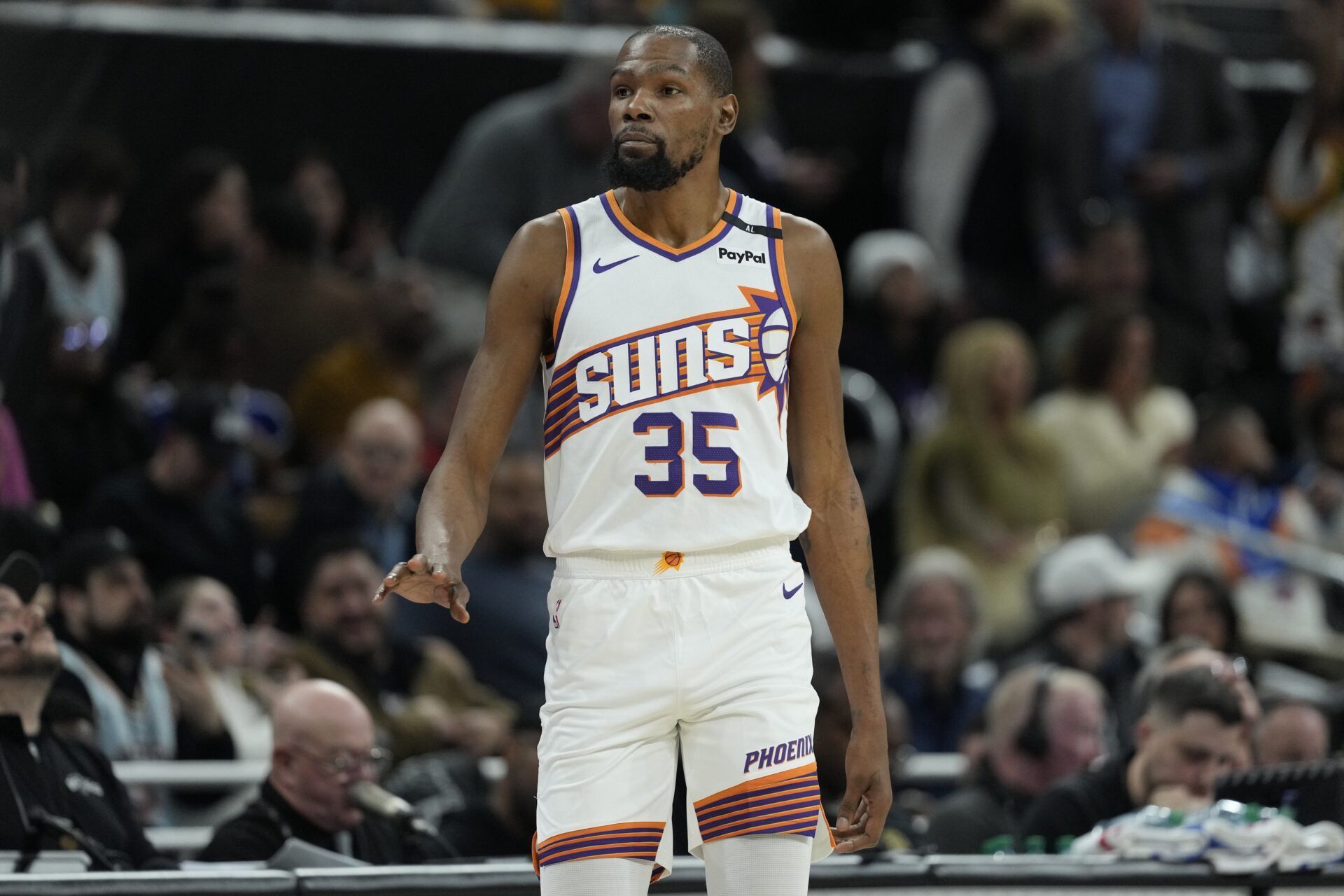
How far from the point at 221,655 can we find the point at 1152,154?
6526 mm

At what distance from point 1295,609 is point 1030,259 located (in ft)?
11.1

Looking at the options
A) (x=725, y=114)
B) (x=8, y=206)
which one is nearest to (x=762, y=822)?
(x=725, y=114)

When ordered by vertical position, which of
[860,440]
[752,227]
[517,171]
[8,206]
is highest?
[517,171]

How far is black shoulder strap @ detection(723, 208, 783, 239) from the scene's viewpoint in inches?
145

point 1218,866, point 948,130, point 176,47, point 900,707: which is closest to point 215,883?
point 1218,866

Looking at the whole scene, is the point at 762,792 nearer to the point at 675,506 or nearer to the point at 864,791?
the point at 864,791

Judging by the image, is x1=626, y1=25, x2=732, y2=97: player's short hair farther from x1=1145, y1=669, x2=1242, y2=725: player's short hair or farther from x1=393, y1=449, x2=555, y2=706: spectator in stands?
x1=393, y1=449, x2=555, y2=706: spectator in stands

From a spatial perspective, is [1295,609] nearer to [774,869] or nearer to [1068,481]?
[1068,481]

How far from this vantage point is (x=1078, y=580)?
27.9ft

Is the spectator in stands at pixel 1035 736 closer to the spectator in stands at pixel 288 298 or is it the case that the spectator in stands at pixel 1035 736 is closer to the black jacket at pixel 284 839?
the black jacket at pixel 284 839

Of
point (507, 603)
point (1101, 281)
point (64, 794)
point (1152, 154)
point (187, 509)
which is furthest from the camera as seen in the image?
point (1152, 154)

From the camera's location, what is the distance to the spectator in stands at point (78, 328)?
304 inches

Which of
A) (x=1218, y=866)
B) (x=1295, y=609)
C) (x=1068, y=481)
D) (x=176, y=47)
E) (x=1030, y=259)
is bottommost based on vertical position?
(x=1218, y=866)

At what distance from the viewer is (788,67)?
39.4 ft
